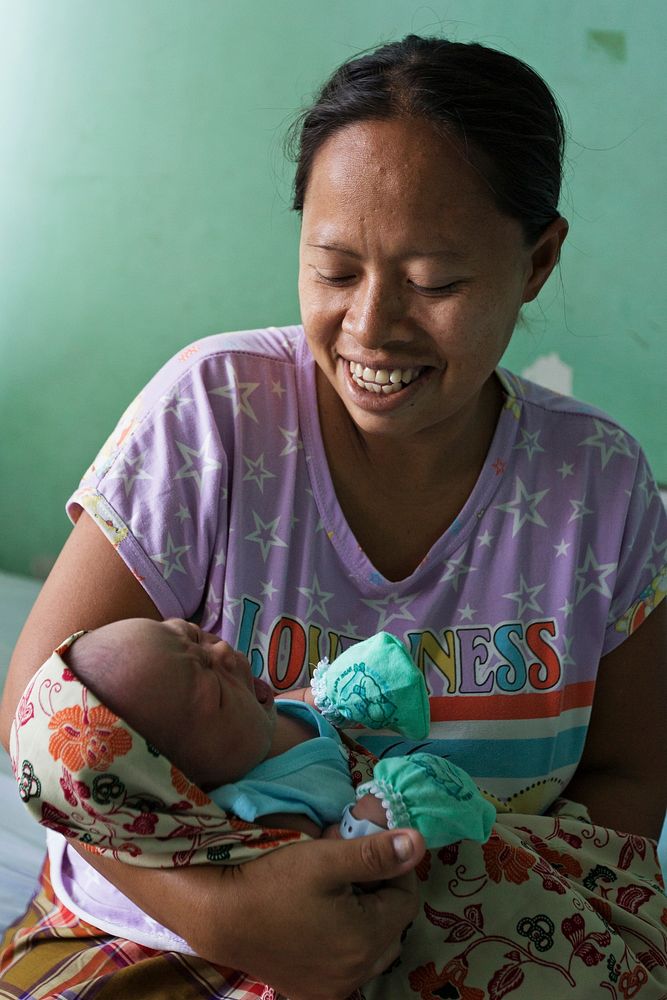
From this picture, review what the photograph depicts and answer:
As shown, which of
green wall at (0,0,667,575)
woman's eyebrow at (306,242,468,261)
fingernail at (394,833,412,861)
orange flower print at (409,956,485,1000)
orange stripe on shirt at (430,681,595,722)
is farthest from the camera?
green wall at (0,0,667,575)

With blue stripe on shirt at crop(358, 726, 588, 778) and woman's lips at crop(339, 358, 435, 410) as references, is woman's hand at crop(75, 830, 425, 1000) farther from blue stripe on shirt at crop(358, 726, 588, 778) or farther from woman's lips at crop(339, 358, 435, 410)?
woman's lips at crop(339, 358, 435, 410)

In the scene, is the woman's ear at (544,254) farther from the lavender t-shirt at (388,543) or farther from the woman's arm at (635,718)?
the woman's arm at (635,718)

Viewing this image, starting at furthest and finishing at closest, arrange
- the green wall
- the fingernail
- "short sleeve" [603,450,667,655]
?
1. the green wall
2. "short sleeve" [603,450,667,655]
3. the fingernail

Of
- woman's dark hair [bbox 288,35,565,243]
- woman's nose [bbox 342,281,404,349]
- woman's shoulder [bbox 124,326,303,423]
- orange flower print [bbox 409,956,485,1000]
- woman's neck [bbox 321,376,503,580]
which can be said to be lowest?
orange flower print [bbox 409,956,485,1000]

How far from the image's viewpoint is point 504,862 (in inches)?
49.4

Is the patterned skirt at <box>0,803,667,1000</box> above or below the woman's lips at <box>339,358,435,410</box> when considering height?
below

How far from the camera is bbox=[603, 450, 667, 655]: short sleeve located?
5.46 ft

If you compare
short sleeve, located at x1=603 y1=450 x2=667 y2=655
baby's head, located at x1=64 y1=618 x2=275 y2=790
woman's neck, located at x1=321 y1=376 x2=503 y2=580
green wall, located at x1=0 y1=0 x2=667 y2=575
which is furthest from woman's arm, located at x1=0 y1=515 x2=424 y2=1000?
green wall, located at x1=0 y1=0 x2=667 y2=575

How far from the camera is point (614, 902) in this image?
4.58 ft

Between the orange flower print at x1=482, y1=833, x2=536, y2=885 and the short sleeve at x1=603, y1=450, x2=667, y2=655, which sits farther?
the short sleeve at x1=603, y1=450, x2=667, y2=655

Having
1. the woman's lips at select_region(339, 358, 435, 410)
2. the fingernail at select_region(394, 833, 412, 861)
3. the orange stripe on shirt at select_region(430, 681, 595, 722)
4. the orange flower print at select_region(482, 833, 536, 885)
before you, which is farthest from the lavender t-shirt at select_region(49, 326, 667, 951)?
the fingernail at select_region(394, 833, 412, 861)

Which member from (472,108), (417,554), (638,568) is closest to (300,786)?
(417,554)

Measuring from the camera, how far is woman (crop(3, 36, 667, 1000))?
4.00 feet

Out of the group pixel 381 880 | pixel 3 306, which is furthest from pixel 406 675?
pixel 3 306
